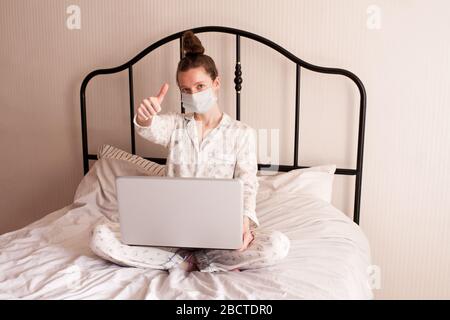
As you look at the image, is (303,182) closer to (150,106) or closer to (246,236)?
(246,236)

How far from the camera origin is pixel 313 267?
4.62 feet

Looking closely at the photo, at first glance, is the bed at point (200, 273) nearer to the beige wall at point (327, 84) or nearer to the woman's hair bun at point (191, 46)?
the beige wall at point (327, 84)

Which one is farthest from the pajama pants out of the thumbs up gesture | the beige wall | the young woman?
the beige wall

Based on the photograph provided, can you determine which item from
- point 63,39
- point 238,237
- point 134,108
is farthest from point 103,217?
point 63,39

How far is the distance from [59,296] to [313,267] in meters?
0.67

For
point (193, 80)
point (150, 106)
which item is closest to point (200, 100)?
point (193, 80)

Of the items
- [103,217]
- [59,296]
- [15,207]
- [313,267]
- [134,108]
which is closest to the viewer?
[59,296]

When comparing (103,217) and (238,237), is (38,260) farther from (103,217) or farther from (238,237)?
(238,237)

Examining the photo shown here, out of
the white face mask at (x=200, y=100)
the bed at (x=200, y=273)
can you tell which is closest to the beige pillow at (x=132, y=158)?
the bed at (x=200, y=273)

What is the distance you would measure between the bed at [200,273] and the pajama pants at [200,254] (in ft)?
0.09

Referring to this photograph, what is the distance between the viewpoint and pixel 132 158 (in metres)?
2.10

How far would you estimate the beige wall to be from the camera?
1.88 meters

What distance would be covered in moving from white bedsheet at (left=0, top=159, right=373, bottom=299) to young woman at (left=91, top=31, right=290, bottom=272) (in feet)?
0.14

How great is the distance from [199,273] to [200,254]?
0.07 meters
